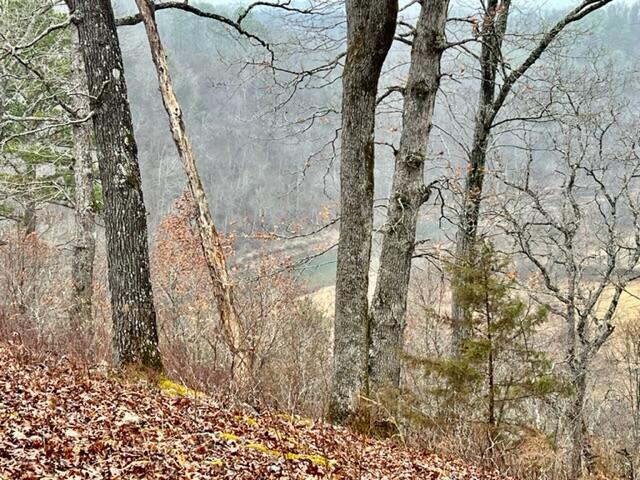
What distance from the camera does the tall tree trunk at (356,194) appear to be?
243 inches

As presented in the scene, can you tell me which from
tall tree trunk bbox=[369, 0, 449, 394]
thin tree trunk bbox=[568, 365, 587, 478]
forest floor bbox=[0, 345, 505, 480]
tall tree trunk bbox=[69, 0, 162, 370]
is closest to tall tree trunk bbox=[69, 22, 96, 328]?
forest floor bbox=[0, 345, 505, 480]

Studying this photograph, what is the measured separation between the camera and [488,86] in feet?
35.9

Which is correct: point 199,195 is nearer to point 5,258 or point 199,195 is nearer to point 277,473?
point 277,473

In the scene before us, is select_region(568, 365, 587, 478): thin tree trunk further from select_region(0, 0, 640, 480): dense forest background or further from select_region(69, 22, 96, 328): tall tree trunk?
select_region(69, 22, 96, 328): tall tree trunk

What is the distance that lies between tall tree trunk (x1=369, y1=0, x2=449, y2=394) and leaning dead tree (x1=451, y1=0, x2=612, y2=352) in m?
0.88

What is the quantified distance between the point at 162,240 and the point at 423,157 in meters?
14.9

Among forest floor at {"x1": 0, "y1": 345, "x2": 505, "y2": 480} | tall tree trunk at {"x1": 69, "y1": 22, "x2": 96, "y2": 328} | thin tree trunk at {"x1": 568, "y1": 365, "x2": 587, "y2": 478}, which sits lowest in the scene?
thin tree trunk at {"x1": 568, "y1": 365, "x2": 587, "y2": 478}

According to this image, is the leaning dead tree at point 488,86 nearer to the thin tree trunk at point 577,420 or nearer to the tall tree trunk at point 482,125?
the tall tree trunk at point 482,125

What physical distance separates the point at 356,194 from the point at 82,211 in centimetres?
590

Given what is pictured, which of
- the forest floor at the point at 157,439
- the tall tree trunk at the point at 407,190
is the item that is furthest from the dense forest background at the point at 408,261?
the forest floor at the point at 157,439

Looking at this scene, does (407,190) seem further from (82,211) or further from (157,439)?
(82,211)

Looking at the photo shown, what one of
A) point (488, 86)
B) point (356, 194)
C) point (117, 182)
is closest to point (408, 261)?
point (356, 194)

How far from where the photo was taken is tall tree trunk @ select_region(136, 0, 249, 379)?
7.71 metres

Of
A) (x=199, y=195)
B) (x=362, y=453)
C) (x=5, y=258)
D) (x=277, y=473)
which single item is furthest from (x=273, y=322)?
(x=277, y=473)
